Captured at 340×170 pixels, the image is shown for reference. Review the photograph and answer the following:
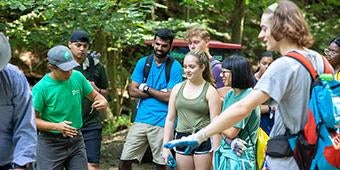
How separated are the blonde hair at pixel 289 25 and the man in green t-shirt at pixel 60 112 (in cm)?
262

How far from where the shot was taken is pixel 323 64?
3520 millimetres

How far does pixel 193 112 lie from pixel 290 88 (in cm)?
250

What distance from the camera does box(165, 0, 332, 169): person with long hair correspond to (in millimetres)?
3353

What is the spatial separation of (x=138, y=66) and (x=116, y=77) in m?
7.55

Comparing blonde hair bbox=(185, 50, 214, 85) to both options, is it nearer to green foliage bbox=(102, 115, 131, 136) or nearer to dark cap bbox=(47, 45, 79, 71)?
dark cap bbox=(47, 45, 79, 71)

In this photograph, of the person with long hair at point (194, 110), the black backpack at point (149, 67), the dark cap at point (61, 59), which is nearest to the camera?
the dark cap at point (61, 59)

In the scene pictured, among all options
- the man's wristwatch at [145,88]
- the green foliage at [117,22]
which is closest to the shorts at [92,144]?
the man's wristwatch at [145,88]

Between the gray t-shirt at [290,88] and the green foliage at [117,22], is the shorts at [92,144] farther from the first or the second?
the gray t-shirt at [290,88]

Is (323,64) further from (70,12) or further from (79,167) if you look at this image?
(70,12)

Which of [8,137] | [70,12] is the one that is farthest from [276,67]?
[70,12]

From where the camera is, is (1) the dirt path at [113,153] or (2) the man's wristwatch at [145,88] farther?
(1) the dirt path at [113,153]

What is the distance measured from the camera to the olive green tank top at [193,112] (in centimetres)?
580

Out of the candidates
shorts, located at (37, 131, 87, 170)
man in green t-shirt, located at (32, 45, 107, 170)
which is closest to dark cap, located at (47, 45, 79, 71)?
man in green t-shirt, located at (32, 45, 107, 170)

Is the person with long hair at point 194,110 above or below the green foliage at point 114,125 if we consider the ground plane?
above
